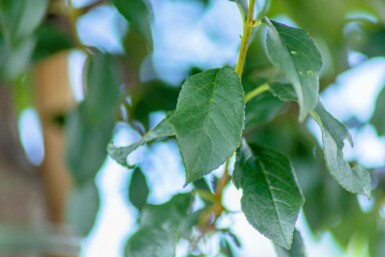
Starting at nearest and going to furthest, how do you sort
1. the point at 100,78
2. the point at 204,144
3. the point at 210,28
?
the point at 204,144, the point at 100,78, the point at 210,28

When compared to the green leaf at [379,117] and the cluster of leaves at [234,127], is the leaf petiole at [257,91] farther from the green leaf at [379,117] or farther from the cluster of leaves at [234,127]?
the green leaf at [379,117]

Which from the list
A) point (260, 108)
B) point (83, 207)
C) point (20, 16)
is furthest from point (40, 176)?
point (260, 108)

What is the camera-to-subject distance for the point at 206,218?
1.87 ft

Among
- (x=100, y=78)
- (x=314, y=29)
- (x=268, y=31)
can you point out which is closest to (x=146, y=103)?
(x=100, y=78)

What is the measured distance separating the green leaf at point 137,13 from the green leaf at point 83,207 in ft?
0.75

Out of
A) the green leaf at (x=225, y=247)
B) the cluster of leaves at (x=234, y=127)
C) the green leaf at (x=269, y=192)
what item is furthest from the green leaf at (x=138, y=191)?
the green leaf at (x=269, y=192)

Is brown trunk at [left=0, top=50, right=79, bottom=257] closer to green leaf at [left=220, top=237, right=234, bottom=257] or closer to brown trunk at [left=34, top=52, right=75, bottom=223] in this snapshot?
brown trunk at [left=34, top=52, right=75, bottom=223]

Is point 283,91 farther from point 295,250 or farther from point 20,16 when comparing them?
point 20,16

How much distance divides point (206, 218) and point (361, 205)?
1.27 feet

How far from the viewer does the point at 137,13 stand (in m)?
0.62

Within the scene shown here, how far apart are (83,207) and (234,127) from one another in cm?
45

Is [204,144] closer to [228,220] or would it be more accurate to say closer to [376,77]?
[228,220]

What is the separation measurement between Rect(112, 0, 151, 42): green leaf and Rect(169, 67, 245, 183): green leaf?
21 centimetres

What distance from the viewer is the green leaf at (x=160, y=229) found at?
0.49 m
